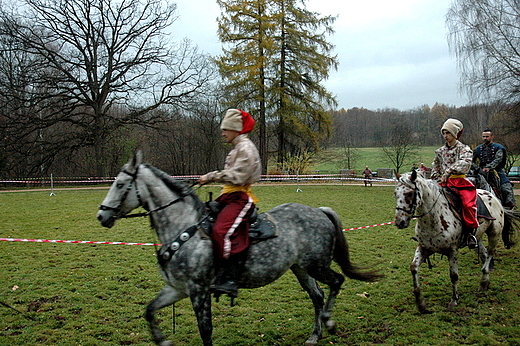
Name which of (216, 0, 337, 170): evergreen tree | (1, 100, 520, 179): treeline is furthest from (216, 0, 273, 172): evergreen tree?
(1, 100, 520, 179): treeline

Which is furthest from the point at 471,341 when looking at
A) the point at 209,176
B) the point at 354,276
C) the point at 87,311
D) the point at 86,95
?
the point at 86,95

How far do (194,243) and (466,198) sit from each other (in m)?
4.34

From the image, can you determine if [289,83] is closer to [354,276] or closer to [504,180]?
[504,180]

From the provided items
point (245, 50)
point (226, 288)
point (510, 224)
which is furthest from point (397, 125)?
point (226, 288)

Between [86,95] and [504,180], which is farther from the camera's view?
[86,95]

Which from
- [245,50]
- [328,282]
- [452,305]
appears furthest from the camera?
[245,50]

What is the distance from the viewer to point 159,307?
3.79 metres

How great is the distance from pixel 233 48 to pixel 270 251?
30.0 meters

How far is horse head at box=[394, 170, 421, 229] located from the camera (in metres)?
5.10

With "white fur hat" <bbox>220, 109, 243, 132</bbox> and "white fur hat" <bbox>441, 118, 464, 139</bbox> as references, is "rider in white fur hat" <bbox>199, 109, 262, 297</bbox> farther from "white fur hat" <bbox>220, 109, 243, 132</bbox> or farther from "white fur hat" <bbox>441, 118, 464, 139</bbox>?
"white fur hat" <bbox>441, 118, 464, 139</bbox>

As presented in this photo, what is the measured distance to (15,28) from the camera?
25062mm

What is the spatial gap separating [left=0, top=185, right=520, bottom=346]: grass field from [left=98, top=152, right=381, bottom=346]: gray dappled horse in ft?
1.94

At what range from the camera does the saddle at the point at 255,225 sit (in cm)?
395

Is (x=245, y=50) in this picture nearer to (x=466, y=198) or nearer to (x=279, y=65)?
(x=279, y=65)
